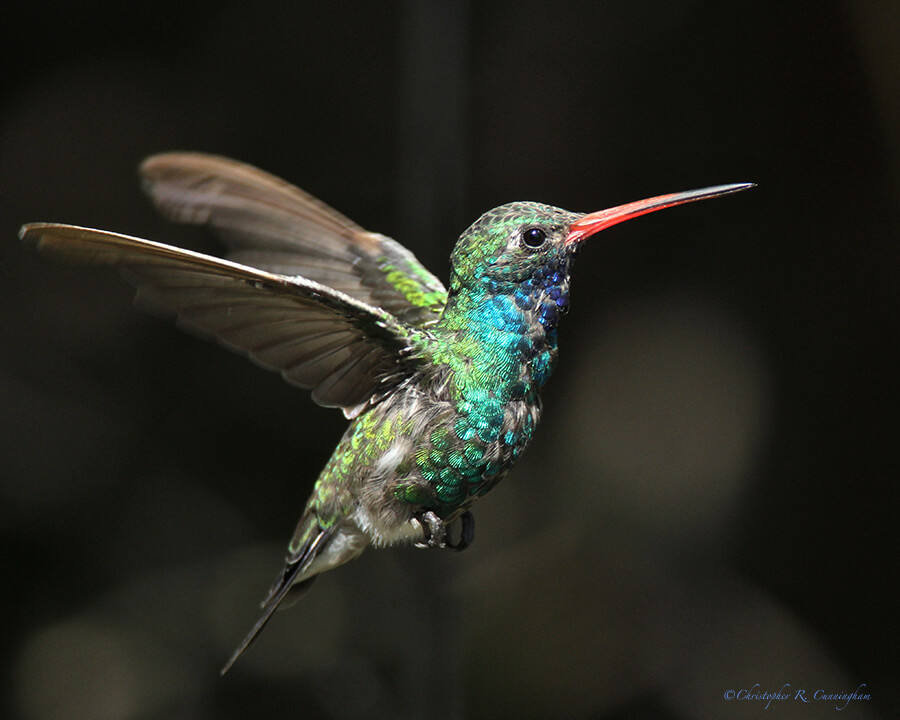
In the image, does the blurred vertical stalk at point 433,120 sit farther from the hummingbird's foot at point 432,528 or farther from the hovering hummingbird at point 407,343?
the hummingbird's foot at point 432,528

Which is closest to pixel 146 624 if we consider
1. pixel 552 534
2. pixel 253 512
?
pixel 253 512

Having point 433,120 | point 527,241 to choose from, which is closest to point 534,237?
point 527,241

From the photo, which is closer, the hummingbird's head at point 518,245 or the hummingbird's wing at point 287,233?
the hummingbird's head at point 518,245

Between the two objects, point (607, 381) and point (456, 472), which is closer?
point (456, 472)

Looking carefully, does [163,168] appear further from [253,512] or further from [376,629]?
[376,629]

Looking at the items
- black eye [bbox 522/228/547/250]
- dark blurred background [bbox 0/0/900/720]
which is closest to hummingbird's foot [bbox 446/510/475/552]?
black eye [bbox 522/228/547/250]

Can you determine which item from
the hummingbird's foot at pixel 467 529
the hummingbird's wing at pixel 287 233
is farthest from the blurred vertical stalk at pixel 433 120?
the hummingbird's foot at pixel 467 529

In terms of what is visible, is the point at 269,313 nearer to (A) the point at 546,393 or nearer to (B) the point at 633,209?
(B) the point at 633,209
